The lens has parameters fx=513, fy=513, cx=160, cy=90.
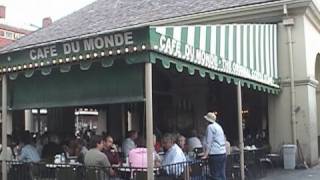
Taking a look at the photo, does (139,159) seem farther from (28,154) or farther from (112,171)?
(28,154)

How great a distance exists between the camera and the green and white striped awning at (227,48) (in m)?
9.12

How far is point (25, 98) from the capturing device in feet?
37.1

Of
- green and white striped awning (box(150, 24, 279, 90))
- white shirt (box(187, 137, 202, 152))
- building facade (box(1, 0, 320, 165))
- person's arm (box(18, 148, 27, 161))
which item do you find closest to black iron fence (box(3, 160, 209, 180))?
person's arm (box(18, 148, 27, 161))

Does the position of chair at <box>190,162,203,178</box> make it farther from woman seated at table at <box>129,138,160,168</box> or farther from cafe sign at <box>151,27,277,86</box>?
cafe sign at <box>151,27,277,86</box>

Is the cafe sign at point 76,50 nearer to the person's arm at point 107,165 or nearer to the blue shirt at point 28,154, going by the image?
the person's arm at point 107,165

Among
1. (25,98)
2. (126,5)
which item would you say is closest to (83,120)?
(126,5)

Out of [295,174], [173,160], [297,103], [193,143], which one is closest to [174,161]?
[173,160]

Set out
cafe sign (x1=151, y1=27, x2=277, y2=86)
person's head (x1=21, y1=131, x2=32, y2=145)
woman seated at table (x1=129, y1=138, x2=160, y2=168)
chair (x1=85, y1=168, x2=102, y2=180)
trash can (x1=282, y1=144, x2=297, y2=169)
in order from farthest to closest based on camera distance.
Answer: trash can (x1=282, y1=144, x2=297, y2=169) < person's head (x1=21, y1=131, x2=32, y2=145) < woman seated at table (x1=129, y1=138, x2=160, y2=168) < chair (x1=85, y1=168, x2=102, y2=180) < cafe sign (x1=151, y1=27, x2=277, y2=86)

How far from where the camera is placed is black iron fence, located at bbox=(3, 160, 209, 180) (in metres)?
9.27

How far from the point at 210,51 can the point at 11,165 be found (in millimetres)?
4922

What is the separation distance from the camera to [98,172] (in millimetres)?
9383

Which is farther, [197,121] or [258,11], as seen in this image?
[197,121]

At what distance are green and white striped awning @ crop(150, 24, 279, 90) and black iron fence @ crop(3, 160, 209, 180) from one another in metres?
1.95

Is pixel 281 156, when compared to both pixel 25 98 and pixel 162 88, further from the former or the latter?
pixel 25 98
